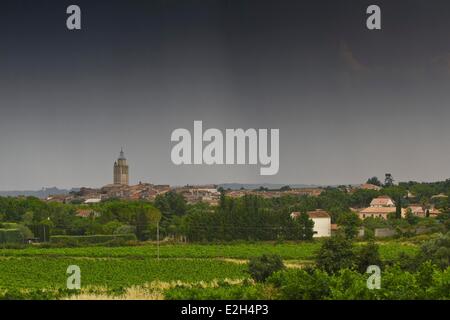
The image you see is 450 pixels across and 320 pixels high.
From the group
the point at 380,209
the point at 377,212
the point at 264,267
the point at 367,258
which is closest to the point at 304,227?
the point at 377,212

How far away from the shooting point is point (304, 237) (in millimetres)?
26391

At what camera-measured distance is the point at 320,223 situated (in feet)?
89.0

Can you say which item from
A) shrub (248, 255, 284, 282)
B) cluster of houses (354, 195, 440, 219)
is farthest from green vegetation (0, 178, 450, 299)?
cluster of houses (354, 195, 440, 219)

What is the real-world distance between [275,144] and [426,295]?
5030mm

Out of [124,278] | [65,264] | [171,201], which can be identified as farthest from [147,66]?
[171,201]

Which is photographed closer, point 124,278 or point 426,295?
point 426,295

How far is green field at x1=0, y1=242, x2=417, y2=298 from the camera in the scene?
16.0 meters

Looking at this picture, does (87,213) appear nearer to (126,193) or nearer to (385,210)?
(126,193)

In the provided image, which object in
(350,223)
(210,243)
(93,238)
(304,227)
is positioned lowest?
(210,243)

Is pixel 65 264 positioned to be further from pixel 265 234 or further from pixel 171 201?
pixel 171 201

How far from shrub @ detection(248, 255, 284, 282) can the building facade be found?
638 cm

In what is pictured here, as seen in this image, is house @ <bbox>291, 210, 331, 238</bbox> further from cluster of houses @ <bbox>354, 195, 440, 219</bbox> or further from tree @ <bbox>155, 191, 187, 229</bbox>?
tree @ <bbox>155, 191, 187, 229</bbox>

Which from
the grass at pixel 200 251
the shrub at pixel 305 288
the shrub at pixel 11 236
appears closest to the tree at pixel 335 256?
the shrub at pixel 305 288

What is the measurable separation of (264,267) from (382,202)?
21.0m
